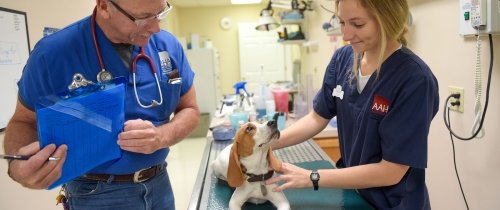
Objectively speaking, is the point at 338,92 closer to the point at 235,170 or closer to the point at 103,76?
the point at 235,170

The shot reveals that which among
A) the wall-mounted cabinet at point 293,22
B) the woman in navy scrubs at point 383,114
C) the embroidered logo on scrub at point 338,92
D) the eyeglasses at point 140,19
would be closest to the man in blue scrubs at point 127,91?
the eyeglasses at point 140,19

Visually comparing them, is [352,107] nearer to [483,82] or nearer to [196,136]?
[483,82]

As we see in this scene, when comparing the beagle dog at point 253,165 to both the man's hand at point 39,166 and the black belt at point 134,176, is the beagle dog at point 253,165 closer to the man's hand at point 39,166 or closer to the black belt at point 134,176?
the black belt at point 134,176

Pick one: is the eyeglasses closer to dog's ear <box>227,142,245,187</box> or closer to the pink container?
dog's ear <box>227,142,245,187</box>

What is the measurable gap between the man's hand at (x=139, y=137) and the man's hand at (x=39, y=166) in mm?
141

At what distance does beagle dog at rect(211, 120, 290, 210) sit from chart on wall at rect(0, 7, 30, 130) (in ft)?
4.37

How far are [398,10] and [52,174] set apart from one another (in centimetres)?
103

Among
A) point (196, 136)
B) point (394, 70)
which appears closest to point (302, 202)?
point (394, 70)

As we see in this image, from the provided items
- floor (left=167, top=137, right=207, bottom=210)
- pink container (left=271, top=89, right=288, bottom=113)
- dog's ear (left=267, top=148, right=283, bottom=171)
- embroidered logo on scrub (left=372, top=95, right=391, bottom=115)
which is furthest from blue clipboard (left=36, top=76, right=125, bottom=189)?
pink container (left=271, top=89, right=288, bottom=113)

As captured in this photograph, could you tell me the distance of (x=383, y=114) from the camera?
3.48 ft

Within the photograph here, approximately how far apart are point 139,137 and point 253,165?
373 millimetres

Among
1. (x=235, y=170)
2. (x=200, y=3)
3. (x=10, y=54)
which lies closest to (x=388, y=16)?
(x=235, y=170)

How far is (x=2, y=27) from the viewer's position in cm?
178

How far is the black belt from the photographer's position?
107 centimetres
